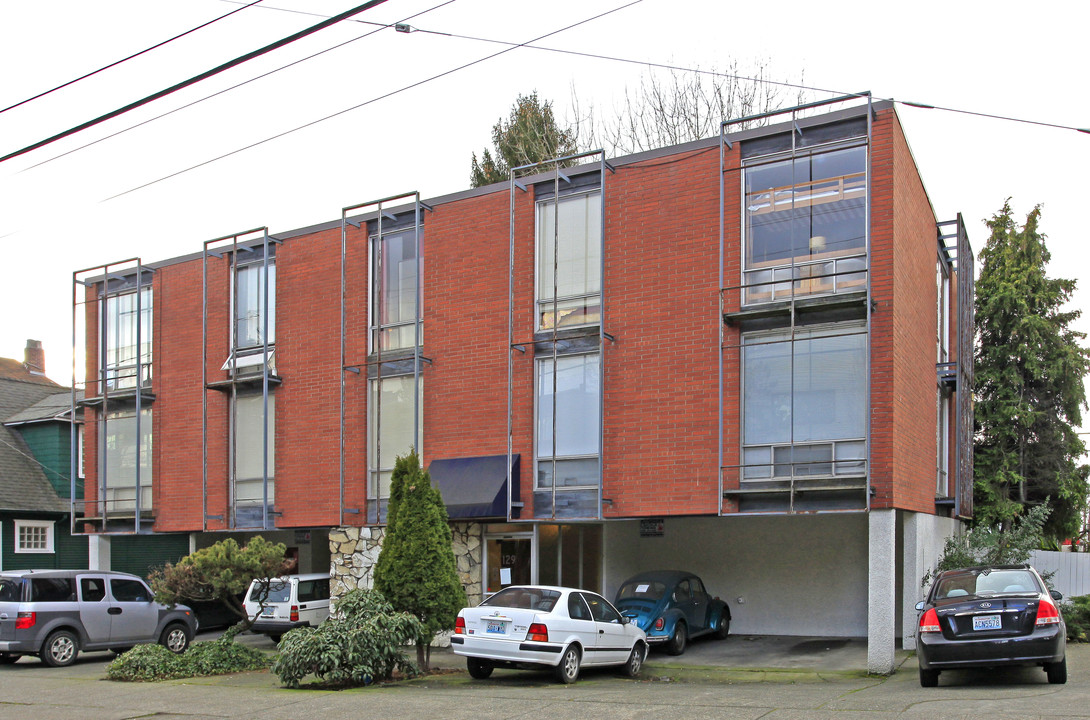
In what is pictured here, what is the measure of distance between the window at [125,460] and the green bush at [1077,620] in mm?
19864

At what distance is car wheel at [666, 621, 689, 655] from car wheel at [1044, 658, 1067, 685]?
7.00 metres

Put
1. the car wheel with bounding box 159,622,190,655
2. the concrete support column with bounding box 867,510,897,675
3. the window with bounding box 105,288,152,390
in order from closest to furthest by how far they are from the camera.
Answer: the concrete support column with bounding box 867,510,897,675
the car wheel with bounding box 159,622,190,655
the window with bounding box 105,288,152,390

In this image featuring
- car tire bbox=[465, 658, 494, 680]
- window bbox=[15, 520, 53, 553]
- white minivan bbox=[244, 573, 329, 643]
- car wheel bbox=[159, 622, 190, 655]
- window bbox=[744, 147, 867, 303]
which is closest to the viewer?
car tire bbox=[465, 658, 494, 680]

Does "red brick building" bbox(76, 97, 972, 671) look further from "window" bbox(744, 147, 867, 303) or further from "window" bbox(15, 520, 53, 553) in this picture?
"window" bbox(15, 520, 53, 553)

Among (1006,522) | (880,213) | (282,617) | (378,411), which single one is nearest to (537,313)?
(378,411)

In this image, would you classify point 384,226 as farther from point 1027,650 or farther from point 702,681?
point 1027,650

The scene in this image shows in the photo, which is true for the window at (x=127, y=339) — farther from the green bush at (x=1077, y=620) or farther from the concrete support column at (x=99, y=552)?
the green bush at (x=1077, y=620)

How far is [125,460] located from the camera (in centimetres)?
2450

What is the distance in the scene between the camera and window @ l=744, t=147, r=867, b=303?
16.8 m

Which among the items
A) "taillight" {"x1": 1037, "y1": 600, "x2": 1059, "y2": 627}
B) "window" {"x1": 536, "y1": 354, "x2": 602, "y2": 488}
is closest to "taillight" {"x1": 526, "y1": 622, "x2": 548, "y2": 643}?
"window" {"x1": 536, "y1": 354, "x2": 602, "y2": 488}

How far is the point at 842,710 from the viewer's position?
11.0 metres

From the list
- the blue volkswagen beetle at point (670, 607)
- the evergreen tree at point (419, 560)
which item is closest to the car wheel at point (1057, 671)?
the blue volkswagen beetle at point (670, 607)

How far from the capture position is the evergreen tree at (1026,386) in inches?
1163

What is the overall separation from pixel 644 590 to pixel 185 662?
7953mm
